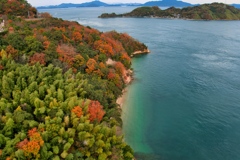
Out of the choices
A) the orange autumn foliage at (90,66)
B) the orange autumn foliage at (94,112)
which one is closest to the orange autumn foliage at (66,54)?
the orange autumn foliage at (90,66)

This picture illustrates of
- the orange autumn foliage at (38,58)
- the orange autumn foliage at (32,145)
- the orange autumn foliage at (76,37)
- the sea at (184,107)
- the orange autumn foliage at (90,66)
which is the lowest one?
the sea at (184,107)

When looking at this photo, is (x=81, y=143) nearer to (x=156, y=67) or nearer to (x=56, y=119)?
(x=56, y=119)

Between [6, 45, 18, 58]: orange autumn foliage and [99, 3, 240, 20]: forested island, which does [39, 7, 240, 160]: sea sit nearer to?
[6, 45, 18, 58]: orange autumn foliage

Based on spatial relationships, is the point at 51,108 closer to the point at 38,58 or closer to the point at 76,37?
the point at 38,58

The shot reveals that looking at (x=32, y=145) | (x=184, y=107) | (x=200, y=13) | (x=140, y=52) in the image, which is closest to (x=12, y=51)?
(x=32, y=145)

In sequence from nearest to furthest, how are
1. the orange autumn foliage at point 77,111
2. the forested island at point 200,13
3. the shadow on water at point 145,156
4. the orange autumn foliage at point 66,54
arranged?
the orange autumn foliage at point 77,111
the shadow on water at point 145,156
the orange autumn foliage at point 66,54
the forested island at point 200,13

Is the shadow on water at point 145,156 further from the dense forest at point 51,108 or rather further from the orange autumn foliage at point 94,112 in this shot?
the orange autumn foliage at point 94,112

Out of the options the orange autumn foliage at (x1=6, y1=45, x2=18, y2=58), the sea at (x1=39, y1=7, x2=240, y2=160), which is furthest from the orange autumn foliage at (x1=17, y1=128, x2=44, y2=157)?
the orange autumn foliage at (x1=6, y1=45, x2=18, y2=58)

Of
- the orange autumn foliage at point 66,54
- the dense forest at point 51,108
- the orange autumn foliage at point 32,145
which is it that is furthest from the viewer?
the orange autumn foliage at point 66,54

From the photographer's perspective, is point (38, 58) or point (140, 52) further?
point (140, 52)

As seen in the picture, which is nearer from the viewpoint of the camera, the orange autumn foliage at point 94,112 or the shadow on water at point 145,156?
the orange autumn foliage at point 94,112

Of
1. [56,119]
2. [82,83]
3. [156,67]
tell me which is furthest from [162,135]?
[156,67]
